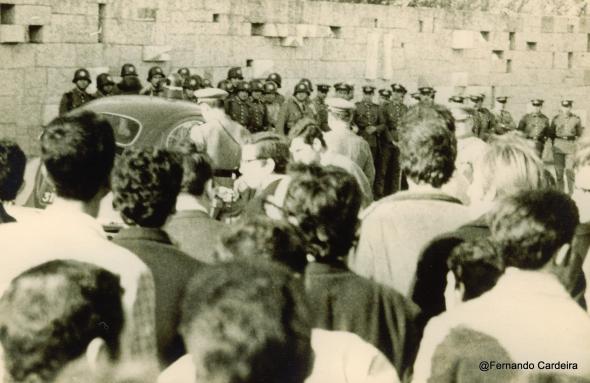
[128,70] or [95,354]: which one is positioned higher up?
[128,70]

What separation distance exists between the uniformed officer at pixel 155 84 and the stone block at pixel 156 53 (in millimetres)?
858

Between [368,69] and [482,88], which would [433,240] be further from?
[482,88]

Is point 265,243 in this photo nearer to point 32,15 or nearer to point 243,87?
point 32,15

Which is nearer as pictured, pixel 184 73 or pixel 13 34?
pixel 13 34

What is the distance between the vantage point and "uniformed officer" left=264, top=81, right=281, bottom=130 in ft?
53.2

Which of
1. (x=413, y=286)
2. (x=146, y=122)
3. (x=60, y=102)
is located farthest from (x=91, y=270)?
(x=60, y=102)

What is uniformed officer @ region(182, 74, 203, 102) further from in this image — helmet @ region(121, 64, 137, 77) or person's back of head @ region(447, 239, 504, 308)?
person's back of head @ region(447, 239, 504, 308)

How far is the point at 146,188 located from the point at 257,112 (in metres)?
12.2

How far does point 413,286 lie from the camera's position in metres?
4.08

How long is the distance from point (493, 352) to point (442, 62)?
20312 millimetres

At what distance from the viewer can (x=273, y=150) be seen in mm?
5930

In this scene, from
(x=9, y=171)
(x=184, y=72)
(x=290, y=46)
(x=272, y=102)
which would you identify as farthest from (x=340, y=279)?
(x=290, y=46)

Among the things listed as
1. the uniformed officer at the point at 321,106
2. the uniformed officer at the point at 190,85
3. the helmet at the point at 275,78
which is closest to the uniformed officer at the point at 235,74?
the helmet at the point at 275,78

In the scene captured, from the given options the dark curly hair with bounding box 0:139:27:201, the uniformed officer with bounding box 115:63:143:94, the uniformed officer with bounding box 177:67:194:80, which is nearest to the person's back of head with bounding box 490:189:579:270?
the dark curly hair with bounding box 0:139:27:201
